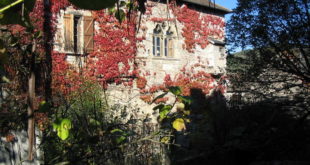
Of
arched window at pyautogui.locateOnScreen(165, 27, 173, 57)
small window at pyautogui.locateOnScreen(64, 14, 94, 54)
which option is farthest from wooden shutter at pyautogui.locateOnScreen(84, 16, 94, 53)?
arched window at pyautogui.locateOnScreen(165, 27, 173, 57)

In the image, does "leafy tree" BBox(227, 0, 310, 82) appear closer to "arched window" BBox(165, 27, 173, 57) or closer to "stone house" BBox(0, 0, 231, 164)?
"stone house" BBox(0, 0, 231, 164)

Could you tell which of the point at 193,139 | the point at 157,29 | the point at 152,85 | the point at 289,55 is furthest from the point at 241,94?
the point at 157,29

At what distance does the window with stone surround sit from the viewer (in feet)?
42.7

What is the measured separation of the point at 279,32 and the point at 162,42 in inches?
285

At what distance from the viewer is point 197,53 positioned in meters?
14.5

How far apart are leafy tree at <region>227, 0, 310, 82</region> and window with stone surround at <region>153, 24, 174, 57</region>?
613cm

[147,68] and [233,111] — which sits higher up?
[147,68]

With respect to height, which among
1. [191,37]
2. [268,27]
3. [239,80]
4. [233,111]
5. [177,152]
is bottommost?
[177,152]

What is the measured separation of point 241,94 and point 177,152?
2.70 metres

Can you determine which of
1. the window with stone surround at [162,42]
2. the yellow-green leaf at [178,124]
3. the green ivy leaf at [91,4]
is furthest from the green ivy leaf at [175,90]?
the window with stone surround at [162,42]

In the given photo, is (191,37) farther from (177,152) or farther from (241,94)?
(177,152)

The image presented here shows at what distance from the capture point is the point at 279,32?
636 cm

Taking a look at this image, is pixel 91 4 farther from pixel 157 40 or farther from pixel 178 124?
pixel 157 40

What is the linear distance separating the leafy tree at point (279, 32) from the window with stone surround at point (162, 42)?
613 centimetres
